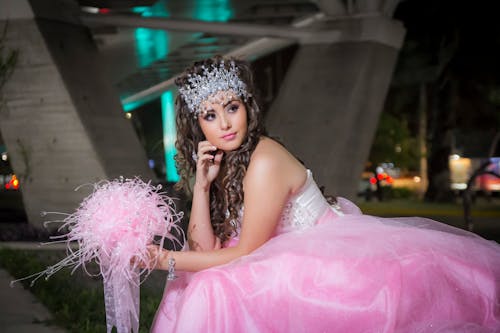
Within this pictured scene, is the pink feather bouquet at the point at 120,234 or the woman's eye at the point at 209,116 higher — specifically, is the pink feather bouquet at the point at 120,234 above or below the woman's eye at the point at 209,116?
below

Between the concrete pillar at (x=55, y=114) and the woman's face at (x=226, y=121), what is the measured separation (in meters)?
7.47

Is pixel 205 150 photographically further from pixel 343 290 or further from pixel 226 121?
pixel 343 290

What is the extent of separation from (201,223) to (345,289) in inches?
31.5

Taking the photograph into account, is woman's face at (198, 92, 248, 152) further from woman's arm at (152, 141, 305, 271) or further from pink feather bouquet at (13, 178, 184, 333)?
pink feather bouquet at (13, 178, 184, 333)

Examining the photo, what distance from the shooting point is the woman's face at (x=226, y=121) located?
319cm

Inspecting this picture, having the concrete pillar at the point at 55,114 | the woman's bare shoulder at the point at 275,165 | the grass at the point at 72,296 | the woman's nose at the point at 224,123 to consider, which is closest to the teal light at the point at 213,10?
the concrete pillar at the point at 55,114

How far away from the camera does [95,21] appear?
36.4 feet

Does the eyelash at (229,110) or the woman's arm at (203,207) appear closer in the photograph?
the eyelash at (229,110)

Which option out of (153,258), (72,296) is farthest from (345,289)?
(72,296)

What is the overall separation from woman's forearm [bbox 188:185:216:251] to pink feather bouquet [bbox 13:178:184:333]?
0.29 meters

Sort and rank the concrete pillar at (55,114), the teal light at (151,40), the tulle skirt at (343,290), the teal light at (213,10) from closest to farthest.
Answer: the tulle skirt at (343,290), the concrete pillar at (55,114), the teal light at (213,10), the teal light at (151,40)

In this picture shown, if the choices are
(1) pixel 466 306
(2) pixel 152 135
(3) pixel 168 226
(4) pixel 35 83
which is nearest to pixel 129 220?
(3) pixel 168 226

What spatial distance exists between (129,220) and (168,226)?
0.19m

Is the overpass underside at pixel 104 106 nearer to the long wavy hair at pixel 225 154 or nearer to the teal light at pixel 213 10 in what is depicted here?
the teal light at pixel 213 10
